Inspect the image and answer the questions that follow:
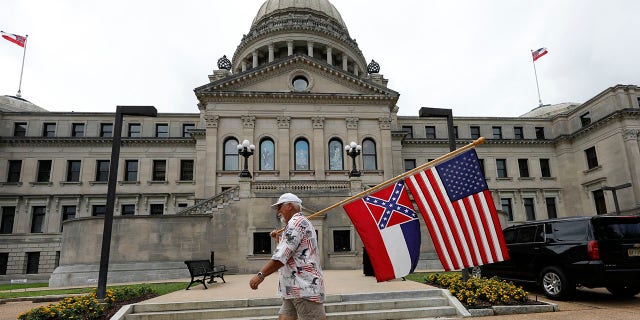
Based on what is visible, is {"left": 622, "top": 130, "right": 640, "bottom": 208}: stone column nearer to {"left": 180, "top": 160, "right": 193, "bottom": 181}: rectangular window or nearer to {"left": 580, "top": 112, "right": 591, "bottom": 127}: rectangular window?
{"left": 580, "top": 112, "right": 591, "bottom": 127}: rectangular window

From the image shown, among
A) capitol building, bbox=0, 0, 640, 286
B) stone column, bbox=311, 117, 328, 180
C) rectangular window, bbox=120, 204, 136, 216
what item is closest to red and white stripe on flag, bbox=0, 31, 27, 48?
capitol building, bbox=0, 0, 640, 286

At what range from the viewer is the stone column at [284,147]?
103ft

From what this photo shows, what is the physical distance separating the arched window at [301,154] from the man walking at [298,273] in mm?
27256

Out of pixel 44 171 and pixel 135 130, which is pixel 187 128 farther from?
pixel 44 171

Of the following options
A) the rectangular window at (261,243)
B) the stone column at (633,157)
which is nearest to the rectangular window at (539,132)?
the stone column at (633,157)

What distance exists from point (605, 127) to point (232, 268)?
125ft

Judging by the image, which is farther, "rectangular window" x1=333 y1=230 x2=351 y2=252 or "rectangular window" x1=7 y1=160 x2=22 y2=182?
"rectangular window" x1=7 y1=160 x2=22 y2=182

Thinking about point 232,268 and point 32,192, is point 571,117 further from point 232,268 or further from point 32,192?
point 32,192

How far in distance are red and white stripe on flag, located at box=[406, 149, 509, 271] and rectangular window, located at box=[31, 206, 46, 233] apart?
42051mm

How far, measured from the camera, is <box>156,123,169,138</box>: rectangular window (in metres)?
42.0

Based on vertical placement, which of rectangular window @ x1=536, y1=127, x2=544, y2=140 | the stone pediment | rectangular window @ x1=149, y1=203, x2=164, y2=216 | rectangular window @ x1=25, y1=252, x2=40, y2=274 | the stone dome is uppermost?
the stone dome

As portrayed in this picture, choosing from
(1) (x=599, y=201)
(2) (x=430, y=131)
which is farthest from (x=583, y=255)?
(1) (x=599, y=201)

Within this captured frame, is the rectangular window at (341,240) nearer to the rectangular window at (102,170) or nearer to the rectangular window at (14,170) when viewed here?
the rectangular window at (102,170)

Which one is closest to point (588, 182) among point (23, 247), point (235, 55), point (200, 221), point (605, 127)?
point (605, 127)
